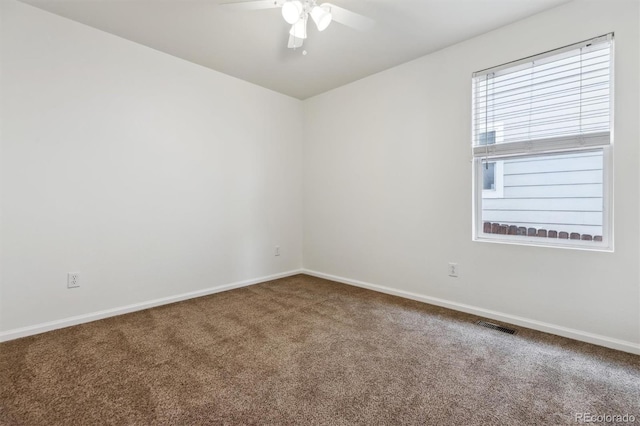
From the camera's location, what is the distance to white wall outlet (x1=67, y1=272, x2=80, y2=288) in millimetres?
2393

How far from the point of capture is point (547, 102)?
2311 mm

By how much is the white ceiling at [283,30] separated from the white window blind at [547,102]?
0.40m

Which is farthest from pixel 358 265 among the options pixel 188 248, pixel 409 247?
pixel 188 248

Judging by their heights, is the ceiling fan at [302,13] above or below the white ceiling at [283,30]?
below

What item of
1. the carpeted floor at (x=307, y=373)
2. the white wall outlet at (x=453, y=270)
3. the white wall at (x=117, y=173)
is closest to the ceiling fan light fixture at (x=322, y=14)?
the white wall at (x=117, y=173)

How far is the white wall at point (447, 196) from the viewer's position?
198 centimetres

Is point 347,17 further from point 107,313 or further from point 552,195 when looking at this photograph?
point 107,313

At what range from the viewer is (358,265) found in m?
3.59

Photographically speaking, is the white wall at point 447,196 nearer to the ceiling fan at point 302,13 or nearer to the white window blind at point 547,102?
the white window blind at point 547,102

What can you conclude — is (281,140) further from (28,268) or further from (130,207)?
(28,268)

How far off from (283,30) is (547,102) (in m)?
2.24

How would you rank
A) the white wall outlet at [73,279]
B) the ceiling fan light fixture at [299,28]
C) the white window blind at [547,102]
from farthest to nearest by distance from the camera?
the white wall outlet at [73,279] → the white window blind at [547,102] → the ceiling fan light fixture at [299,28]

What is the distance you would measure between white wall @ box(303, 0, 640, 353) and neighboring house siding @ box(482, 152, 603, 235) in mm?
150

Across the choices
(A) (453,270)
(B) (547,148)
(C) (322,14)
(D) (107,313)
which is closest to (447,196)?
(A) (453,270)
